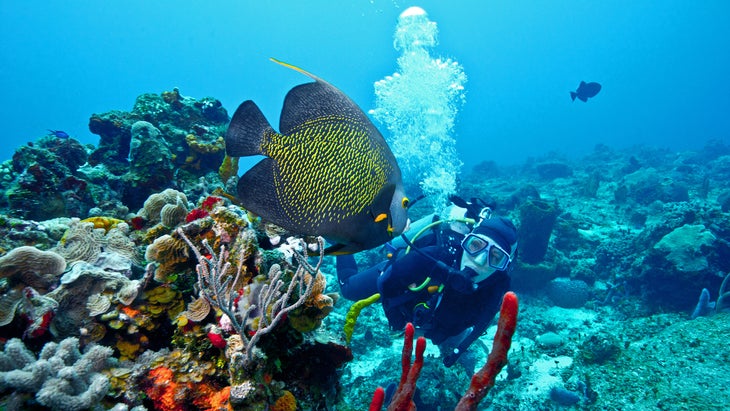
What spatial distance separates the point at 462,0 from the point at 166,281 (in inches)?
6225

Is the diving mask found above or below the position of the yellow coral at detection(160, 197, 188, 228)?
above

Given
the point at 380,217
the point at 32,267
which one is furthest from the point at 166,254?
the point at 380,217

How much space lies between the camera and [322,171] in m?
1.43

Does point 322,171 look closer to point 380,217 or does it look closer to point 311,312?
point 380,217

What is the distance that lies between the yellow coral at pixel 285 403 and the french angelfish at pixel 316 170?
83 centimetres

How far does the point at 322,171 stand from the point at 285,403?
1209 mm

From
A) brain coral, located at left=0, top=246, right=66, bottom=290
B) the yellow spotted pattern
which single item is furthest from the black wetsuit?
brain coral, located at left=0, top=246, right=66, bottom=290

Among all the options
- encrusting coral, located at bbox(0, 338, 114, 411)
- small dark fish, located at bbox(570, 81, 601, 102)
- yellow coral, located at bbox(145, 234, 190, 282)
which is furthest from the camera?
small dark fish, located at bbox(570, 81, 601, 102)

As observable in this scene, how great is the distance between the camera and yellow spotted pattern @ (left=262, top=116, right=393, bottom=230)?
141 cm

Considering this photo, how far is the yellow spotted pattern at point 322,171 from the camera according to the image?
1.41m

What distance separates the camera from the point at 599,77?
155625mm

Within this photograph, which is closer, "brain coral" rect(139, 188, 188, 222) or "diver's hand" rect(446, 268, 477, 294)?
"brain coral" rect(139, 188, 188, 222)

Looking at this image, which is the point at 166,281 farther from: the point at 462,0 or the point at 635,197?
the point at 462,0

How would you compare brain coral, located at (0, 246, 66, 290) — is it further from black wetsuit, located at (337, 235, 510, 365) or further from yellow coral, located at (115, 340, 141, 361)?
black wetsuit, located at (337, 235, 510, 365)
